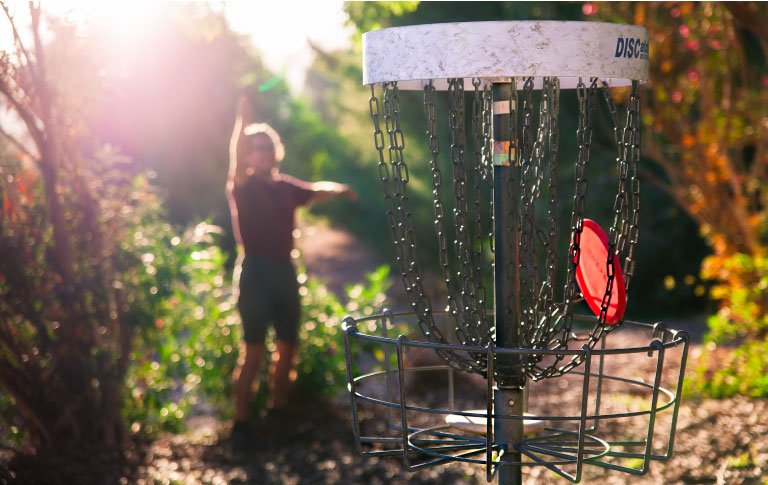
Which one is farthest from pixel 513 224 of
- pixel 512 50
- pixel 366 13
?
pixel 366 13

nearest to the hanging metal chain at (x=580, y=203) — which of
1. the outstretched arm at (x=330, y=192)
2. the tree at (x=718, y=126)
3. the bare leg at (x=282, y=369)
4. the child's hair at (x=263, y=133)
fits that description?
the outstretched arm at (x=330, y=192)

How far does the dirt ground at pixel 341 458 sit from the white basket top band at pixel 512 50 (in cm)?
250

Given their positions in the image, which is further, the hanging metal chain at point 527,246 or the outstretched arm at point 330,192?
the outstretched arm at point 330,192

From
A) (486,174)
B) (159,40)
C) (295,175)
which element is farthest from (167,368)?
(295,175)

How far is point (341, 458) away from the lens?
15.7 ft

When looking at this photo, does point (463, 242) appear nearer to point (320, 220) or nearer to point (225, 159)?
point (225, 159)

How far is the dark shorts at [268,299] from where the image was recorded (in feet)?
17.3

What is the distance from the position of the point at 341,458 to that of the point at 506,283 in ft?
9.35

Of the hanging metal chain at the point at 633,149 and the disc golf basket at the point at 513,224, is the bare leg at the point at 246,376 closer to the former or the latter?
the disc golf basket at the point at 513,224

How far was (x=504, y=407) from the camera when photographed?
2.17 meters

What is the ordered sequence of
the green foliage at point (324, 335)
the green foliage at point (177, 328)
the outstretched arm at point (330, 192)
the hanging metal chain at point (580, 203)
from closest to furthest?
the hanging metal chain at point (580, 203) → the green foliage at point (177, 328) → the outstretched arm at point (330, 192) → the green foliage at point (324, 335)

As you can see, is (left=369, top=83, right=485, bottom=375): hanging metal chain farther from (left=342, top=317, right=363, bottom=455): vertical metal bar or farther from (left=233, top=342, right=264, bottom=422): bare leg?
(left=233, top=342, right=264, bottom=422): bare leg

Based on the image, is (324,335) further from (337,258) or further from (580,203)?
(337,258)

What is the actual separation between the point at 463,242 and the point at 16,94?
8.70 ft
